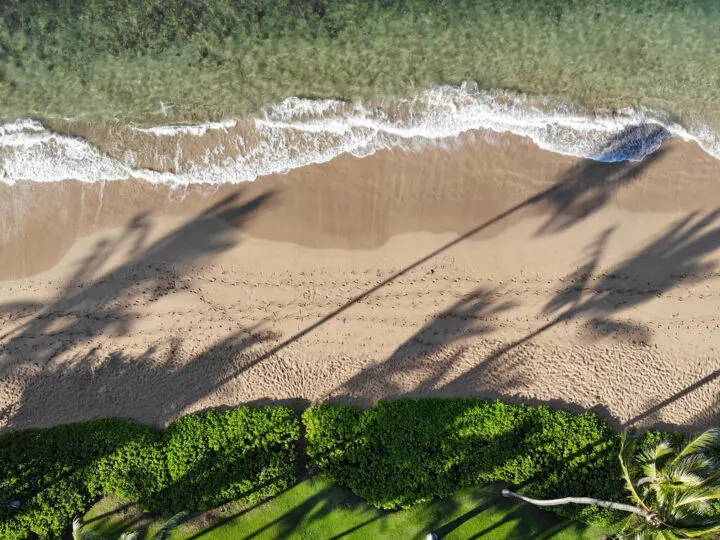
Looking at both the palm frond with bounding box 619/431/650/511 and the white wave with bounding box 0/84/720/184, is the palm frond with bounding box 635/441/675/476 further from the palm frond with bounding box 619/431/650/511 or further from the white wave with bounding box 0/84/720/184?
the white wave with bounding box 0/84/720/184

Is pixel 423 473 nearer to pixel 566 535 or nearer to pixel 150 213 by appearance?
pixel 566 535

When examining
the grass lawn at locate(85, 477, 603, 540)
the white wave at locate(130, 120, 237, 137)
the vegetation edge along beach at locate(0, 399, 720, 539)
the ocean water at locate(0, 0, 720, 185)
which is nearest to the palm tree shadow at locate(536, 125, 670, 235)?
the ocean water at locate(0, 0, 720, 185)

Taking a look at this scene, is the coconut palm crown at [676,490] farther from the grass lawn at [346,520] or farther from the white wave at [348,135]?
the white wave at [348,135]

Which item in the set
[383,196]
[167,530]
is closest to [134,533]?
[167,530]

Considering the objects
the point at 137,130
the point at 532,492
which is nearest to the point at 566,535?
the point at 532,492

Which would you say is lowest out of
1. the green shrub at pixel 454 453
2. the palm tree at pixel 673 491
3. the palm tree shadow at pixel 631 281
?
the green shrub at pixel 454 453

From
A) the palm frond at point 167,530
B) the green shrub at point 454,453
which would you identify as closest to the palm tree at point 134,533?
the palm frond at point 167,530

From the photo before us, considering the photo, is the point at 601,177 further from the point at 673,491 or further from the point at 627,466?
the point at 673,491
